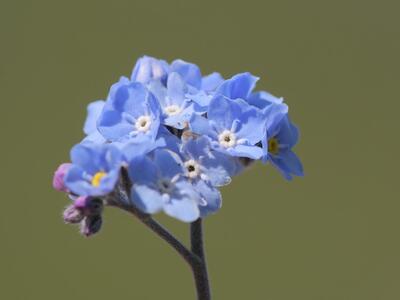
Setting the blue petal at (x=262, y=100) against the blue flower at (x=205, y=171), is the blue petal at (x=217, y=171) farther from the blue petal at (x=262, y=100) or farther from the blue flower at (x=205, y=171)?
the blue petal at (x=262, y=100)

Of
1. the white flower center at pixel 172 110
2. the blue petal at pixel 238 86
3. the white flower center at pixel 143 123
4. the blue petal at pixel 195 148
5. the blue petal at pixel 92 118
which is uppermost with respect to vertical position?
the blue petal at pixel 92 118

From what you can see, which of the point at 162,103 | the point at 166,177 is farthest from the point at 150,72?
→ the point at 166,177

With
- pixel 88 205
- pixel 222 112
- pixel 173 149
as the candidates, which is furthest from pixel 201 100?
pixel 88 205

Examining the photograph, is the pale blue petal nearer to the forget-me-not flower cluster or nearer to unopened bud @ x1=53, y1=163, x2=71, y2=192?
the forget-me-not flower cluster

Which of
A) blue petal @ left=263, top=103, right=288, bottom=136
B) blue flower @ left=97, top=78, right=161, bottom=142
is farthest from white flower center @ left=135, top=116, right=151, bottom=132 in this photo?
blue petal @ left=263, top=103, right=288, bottom=136

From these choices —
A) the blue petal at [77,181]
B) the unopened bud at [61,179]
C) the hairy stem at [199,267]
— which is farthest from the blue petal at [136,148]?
the hairy stem at [199,267]

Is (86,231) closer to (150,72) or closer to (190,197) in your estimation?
(190,197)
